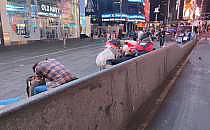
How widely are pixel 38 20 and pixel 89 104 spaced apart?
26.6 m

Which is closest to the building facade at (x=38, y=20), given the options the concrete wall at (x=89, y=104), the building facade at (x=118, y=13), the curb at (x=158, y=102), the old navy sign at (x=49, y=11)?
the old navy sign at (x=49, y=11)

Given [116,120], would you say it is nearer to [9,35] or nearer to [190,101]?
[190,101]

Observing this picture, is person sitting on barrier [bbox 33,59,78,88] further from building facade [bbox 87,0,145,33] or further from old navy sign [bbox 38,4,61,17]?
building facade [bbox 87,0,145,33]

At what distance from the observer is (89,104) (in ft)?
8.66

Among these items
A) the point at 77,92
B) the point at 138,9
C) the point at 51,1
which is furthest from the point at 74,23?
the point at 138,9

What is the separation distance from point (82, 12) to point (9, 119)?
134 ft

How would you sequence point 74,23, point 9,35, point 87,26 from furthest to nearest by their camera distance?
point 87,26 → point 74,23 → point 9,35

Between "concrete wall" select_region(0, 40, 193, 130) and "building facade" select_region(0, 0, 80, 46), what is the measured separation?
20088mm

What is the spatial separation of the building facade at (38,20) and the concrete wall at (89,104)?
20088mm

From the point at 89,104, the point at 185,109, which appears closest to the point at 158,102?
the point at 185,109

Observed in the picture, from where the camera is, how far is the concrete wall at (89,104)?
5.65ft

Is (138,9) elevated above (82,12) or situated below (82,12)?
above

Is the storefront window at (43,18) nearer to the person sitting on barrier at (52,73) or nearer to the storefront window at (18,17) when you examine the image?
the storefront window at (18,17)

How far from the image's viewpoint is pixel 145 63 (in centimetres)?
506
